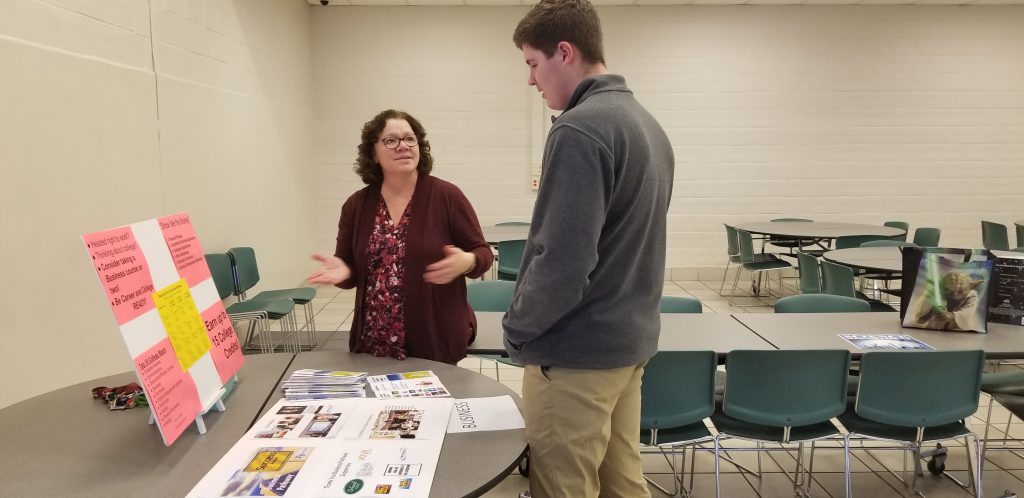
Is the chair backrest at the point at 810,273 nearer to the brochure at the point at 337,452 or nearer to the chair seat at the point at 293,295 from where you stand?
the chair seat at the point at 293,295

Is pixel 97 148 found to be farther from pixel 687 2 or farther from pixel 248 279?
pixel 687 2

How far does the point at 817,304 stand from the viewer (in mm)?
3592

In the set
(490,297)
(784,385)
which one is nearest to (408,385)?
(784,385)

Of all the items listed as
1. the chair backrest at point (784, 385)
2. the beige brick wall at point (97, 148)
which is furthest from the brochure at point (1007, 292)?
the beige brick wall at point (97, 148)

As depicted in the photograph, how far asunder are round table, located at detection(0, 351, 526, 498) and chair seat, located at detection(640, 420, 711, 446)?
3.01ft

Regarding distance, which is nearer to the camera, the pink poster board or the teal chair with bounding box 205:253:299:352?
the pink poster board

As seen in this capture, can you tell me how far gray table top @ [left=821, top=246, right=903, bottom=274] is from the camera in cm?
450

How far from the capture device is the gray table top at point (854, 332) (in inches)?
107

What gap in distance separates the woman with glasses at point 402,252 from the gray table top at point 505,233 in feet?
11.6

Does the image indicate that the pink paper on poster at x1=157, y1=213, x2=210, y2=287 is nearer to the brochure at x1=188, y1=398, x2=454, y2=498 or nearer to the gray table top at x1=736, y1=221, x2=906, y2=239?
the brochure at x1=188, y1=398, x2=454, y2=498

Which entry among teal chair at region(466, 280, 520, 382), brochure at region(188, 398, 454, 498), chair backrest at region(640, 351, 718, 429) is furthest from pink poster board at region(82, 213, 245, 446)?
teal chair at region(466, 280, 520, 382)

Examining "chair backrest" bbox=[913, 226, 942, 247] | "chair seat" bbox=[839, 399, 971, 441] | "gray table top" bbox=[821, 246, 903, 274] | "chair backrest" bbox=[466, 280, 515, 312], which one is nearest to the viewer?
"chair seat" bbox=[839, 399, 971, 441]

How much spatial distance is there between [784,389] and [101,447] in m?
2.27

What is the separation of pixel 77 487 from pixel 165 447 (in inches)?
7.8
